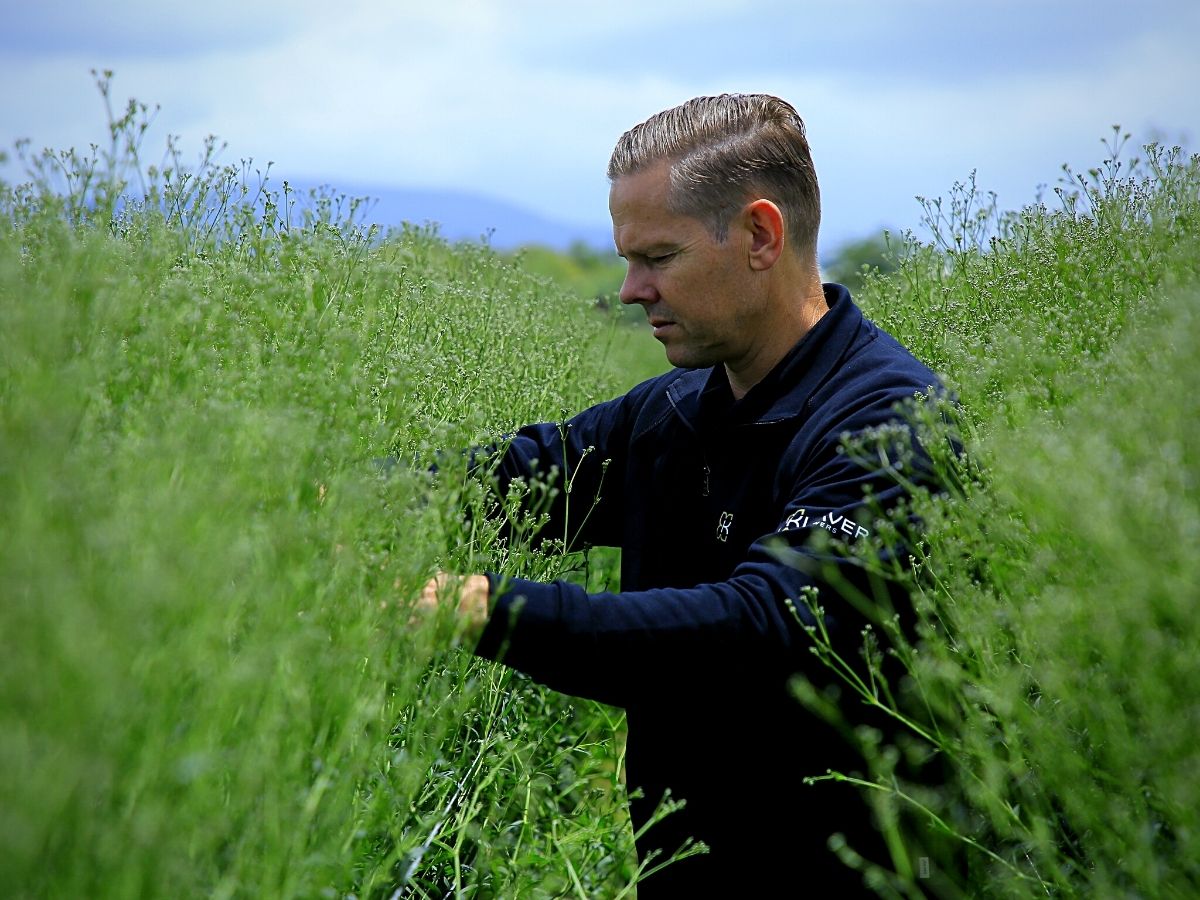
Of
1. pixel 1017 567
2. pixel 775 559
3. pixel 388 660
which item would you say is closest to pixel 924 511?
pixel 1017 567

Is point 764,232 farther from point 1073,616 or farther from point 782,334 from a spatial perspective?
point 1073,616

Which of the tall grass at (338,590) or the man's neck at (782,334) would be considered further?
the man's neck at (782,334)

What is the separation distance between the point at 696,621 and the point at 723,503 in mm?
714

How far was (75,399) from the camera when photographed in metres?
1.75

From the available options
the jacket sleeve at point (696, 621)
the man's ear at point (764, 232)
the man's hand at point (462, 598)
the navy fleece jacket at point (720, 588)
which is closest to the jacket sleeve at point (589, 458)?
the navy fleece jacket at point (720, 588)

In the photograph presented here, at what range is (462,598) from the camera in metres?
2.19

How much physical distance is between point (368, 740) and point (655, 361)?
7.96 m

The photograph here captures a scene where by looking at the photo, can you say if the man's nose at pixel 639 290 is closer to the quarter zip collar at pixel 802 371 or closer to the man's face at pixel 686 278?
the man's face at pixel 686 278

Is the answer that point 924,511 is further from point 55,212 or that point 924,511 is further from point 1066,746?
point 55,212

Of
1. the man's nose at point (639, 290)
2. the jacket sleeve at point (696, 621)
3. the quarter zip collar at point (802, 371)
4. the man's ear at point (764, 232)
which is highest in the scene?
the man's ear at point (764, 232)

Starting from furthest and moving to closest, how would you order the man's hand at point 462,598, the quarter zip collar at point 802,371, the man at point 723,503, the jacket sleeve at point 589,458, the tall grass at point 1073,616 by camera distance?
the jacket sleeve at point 589,458 → the quarter zip collar at point 802,371 → the man at point 723,503 → the man's hand at point 462,598 → the tall grass at point 1073,616

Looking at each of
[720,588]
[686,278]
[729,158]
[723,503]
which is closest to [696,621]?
[720,588]

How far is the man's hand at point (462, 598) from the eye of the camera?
202cm

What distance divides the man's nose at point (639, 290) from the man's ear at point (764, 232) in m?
0.26
